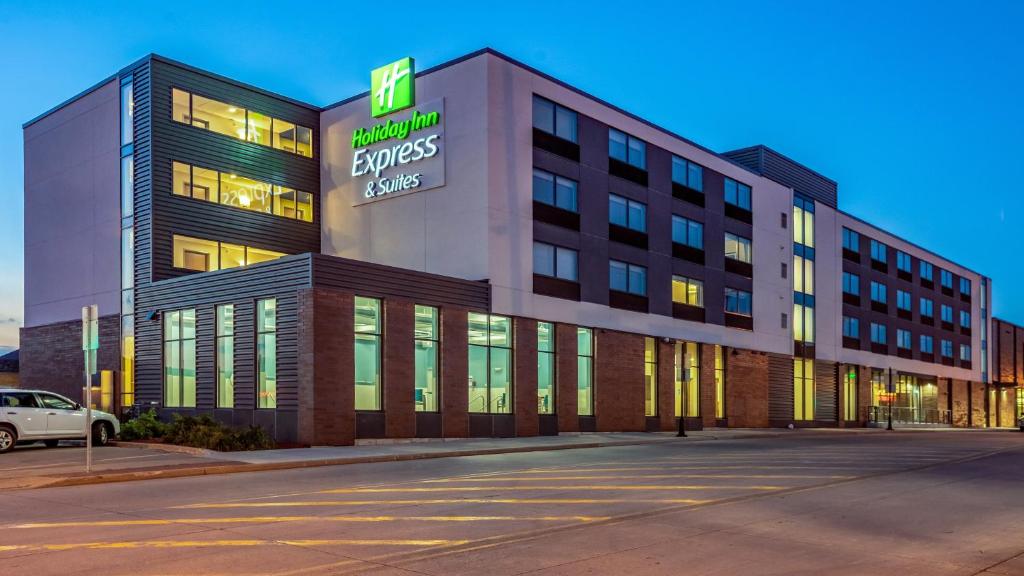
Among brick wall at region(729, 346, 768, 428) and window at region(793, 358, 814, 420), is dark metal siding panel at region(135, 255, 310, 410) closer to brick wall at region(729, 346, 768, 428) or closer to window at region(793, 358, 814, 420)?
brick wall at region(729, 346, 768, 428)

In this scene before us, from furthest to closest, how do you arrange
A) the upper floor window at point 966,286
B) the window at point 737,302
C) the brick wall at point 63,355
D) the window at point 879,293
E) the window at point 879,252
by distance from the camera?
the upper floor window at point 966,286, the window at point 879,252, the window at point 879,293, the window at point 737,302, the brick wall at point 63,355

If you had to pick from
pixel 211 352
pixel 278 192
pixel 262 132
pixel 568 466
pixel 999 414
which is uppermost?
pixel 262 132

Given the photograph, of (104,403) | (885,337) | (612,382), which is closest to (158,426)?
(104,403)

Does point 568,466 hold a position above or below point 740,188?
below

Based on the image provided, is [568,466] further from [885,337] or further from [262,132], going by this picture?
[885,337]

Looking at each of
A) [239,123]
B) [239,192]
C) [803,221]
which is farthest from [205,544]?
[803,221]

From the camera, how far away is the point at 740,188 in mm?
50469

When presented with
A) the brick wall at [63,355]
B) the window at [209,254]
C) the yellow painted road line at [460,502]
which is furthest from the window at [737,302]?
the yellow painted road line at [460,502]

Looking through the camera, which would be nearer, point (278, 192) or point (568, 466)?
point (568, 466)

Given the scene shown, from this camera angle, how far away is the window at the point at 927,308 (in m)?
75.6

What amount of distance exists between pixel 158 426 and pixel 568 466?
13.7 m

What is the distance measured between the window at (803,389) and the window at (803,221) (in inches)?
298

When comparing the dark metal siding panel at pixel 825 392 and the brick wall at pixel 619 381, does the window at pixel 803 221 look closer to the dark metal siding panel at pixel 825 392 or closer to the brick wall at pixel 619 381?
the dark metal siding panel at pixel 825 392

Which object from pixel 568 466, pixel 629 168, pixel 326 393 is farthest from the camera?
pixel 629 168
